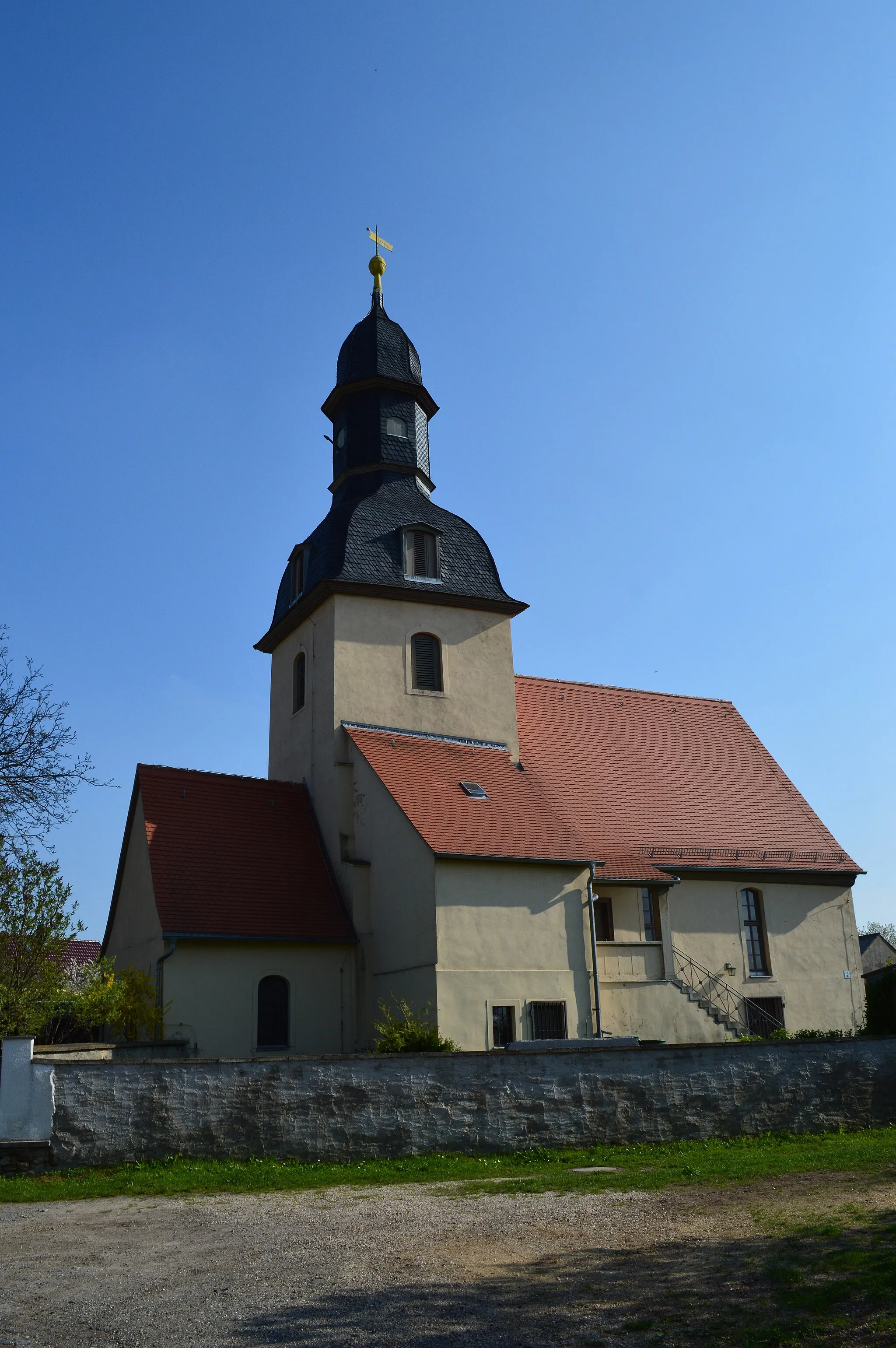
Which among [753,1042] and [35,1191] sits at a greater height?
[753,1042]

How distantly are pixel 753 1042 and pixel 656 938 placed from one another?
661 cm

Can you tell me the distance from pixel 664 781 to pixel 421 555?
8.34m

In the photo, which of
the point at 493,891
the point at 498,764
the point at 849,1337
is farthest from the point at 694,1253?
the point at 498,764

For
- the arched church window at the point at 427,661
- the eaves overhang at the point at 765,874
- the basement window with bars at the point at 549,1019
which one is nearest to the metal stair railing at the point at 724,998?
the eaves overhang at the point at 765,874

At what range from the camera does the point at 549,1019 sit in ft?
67.5

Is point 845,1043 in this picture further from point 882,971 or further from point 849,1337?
point 849,1337

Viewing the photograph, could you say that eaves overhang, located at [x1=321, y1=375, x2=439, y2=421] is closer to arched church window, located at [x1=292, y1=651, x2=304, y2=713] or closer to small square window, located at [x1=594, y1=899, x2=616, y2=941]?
arched church window, located at [x1=292, y1=651, x2=304, y2=713]

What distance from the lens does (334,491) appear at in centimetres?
2873

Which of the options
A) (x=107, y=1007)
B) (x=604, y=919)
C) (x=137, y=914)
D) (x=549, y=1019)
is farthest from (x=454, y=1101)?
(x=137, y=914)

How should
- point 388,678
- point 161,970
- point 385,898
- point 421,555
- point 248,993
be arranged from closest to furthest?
point 161,970 < point 248,993 < point 385,898 < point 388,678 < point 421,555

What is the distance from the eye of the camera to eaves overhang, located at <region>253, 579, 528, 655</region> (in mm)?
24906

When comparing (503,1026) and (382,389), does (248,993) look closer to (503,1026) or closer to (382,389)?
(503,1026)

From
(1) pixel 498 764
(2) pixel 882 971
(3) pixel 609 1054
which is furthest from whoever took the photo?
(1) pixel 498 764

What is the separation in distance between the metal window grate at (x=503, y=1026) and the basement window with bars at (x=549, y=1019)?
1.32ft
